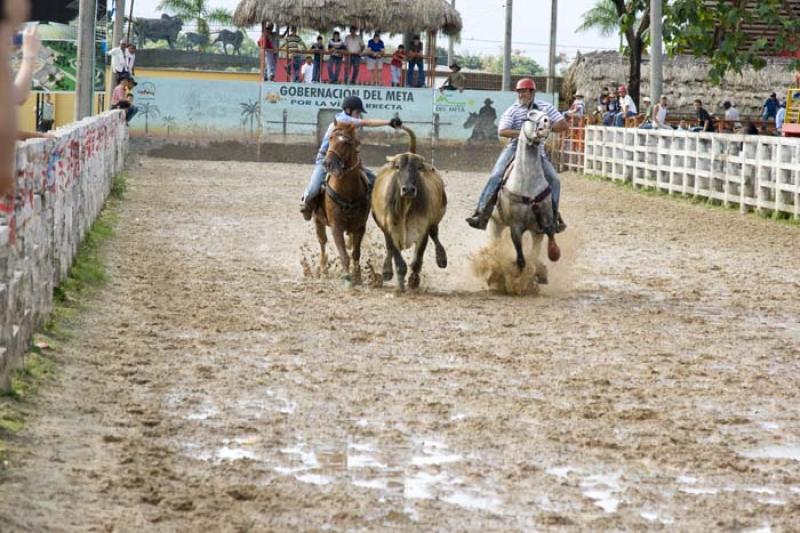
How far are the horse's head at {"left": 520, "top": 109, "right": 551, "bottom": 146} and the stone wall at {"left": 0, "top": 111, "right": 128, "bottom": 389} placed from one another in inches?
156

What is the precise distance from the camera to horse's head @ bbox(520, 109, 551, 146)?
41.1ft

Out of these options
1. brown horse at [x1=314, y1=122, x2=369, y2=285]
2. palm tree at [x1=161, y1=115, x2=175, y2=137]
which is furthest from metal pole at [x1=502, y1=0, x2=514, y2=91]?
brown horse at [x1=314, y1=122, x2=369, y2=285]

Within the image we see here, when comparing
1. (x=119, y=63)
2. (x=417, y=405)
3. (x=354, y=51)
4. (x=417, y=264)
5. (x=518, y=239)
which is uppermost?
(x=354, y=51)

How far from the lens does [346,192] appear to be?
1312 cm

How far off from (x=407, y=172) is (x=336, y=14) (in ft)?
99.0

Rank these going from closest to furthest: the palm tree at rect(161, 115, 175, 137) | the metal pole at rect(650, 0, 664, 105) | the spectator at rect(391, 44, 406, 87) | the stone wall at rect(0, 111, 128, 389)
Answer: the stone wall at rect(0, 111, 128, 389)
the metal pole at rect(650, 0, 664, 105)
the palm tree at rect(161, 115, 175, 137)
the spectator at rect(391, 44, 406, 87)

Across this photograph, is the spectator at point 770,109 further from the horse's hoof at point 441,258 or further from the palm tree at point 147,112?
the horse's hoof at point 441,258

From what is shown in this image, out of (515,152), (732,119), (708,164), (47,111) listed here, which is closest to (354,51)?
(47,111)

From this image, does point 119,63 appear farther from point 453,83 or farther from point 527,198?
point 527,198

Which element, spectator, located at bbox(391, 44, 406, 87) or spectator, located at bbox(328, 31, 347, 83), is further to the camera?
spectator, located at bbox(391, 44, 406, 87)

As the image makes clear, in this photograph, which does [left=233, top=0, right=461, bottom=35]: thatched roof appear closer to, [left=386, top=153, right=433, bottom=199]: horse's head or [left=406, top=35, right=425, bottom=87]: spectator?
[left=406, top=35, right=425, bottom=87]: spectator

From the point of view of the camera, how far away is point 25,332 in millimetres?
8461

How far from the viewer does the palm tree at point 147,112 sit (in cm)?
3631

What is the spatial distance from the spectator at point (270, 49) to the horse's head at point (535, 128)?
26.8 m
